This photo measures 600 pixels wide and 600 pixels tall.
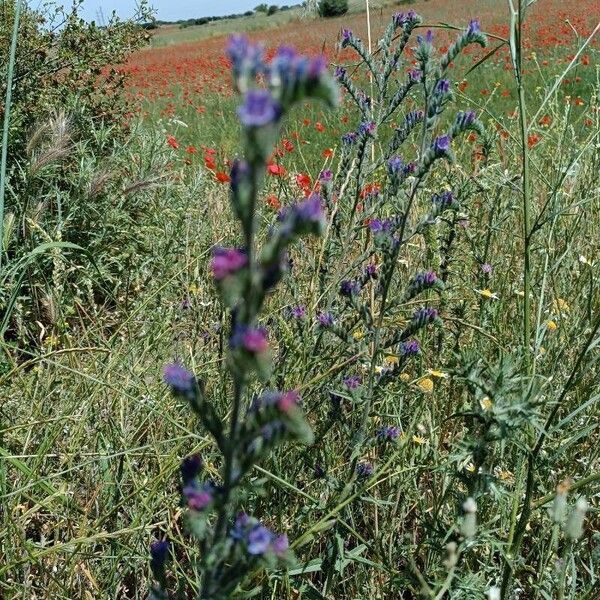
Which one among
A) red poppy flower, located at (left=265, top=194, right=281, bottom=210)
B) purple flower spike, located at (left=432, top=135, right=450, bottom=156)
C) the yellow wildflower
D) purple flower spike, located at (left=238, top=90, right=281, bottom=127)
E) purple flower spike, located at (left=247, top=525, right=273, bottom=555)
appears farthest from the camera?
red poppy flower, located at (left=265, top=194, right=281, bottom=210)

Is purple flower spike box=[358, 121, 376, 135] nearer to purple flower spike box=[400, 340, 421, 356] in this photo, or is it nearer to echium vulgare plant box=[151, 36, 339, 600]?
purple flower spike box=[400, 340, 421, 356]

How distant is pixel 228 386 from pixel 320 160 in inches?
177

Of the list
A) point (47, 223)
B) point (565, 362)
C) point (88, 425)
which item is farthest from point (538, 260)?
point (47, 223)

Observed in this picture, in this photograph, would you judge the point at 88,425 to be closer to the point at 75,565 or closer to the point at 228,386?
the point at 228,386

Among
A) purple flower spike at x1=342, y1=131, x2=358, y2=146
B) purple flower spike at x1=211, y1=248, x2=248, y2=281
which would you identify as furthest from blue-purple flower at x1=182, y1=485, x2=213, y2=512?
purple flower spike at x1=342, y1=131, x2=358, y2=146

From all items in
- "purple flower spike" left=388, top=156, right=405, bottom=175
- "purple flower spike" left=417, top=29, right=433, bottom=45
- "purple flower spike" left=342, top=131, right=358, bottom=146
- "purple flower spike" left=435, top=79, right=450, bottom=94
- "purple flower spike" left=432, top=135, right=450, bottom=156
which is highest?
"purple flower spike" left=417, top=29, right=433, bottom=45

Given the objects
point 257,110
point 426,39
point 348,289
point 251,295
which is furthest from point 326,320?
point 257,110

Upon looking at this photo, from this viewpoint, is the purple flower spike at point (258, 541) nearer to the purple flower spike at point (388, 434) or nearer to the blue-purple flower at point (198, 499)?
the blue-purple flower at point (198, 499)

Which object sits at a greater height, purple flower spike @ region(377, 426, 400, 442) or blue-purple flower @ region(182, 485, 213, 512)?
blue-purple flower @ region(182, 485, 213, 512)

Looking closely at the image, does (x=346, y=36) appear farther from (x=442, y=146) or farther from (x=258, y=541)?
(x=258, y=541)

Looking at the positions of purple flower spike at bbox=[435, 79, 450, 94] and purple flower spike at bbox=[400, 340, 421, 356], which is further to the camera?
purple flower spike at bbox=[400, 340, 421, 356]

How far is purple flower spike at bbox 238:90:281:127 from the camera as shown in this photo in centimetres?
59

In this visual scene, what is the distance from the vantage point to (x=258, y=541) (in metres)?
0.80

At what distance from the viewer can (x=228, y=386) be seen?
85.1 inches
